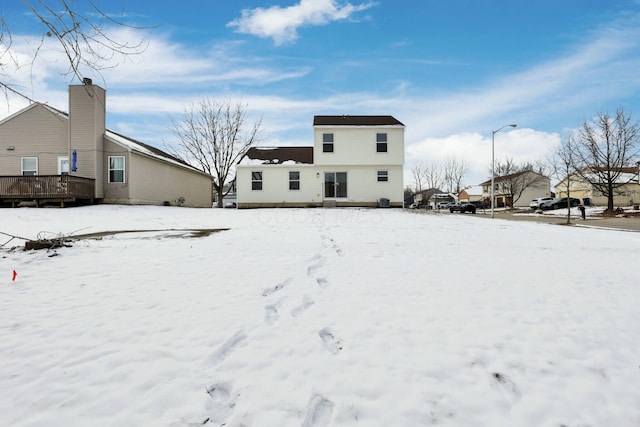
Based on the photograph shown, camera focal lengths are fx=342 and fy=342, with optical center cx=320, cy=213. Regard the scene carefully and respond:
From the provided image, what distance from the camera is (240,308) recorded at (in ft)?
12.1

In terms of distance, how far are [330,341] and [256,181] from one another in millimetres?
19796

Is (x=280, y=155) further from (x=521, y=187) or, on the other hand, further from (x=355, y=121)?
(x=521, y=187)

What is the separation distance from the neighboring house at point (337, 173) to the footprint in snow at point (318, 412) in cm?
1973

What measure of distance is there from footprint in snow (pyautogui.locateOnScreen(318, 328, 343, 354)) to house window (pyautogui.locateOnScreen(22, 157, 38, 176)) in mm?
22968

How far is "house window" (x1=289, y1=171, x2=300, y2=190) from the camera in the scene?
21984mm

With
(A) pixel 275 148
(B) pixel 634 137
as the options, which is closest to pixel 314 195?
(A) pixel 275 148

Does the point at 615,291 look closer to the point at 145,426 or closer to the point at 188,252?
the point at 145,426

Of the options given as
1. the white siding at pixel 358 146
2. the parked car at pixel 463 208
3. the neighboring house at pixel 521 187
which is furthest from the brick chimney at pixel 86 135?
the neighboring house at pixel 521 187

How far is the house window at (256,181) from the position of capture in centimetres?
2205

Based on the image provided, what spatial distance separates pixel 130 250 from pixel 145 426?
215 inches

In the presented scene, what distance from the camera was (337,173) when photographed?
22203mm

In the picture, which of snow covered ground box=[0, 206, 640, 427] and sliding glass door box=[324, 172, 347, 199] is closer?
snow covered ground box=[0, 206, 640, 427]

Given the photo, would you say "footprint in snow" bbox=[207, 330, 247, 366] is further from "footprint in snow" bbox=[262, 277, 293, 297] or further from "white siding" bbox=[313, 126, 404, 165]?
"white siding" bbox=[313, 126, 404, 165]

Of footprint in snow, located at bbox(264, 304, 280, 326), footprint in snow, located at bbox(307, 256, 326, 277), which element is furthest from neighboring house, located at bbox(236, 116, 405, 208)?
footprint in snow, located at bbox(264, 304, 280, 326)
